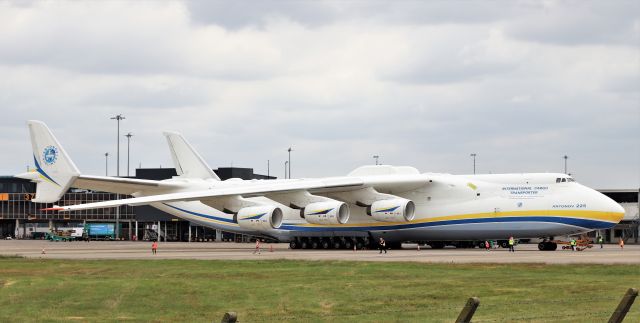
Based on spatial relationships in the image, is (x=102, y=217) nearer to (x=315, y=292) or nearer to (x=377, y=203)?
(x=377, y=203)

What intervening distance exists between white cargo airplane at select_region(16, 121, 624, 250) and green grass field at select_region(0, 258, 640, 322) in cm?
1788

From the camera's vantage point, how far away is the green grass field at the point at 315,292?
812 inches

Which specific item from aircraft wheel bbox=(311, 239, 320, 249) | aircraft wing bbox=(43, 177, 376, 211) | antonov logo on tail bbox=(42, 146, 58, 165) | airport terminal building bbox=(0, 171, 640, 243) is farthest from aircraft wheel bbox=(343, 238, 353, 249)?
airport terminal building bbox=(0, 171, 640, 243)

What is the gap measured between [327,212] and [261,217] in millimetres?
3833

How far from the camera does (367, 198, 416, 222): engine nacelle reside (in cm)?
5344

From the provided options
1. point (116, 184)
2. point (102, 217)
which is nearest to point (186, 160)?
point (116, 184)

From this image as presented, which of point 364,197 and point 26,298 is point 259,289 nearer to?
point 26,298

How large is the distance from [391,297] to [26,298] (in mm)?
9002

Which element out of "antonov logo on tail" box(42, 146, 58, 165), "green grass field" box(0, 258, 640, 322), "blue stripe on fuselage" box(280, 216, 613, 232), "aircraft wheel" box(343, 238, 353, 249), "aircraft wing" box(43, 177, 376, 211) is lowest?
"green grass field" box(0, 258, 640, 322)

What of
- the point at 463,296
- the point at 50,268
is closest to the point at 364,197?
the point at 50,268

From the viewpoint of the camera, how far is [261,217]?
54.8m

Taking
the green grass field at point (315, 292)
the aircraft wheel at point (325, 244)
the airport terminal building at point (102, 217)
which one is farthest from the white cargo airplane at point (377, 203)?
the airport terminal building at point (102, 217)

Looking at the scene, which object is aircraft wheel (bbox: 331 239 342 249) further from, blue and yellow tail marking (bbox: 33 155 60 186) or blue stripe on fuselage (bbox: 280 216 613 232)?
blue and yellow tail marking (bbox: 33 155 60 186)

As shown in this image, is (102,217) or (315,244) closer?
(315,244)
